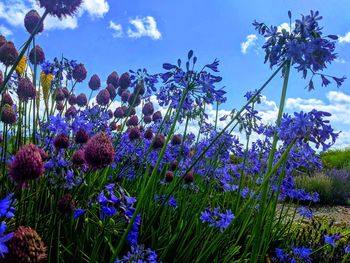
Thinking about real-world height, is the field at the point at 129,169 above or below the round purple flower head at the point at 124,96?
below

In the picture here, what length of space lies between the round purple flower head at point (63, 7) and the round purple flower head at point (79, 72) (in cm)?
211

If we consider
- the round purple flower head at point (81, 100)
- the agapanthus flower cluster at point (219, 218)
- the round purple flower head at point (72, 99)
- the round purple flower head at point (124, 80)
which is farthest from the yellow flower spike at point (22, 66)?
the agapanthus flower cluster at point (219, 218)

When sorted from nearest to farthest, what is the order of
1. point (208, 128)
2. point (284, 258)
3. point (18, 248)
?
point (18, 248), point (284, 258), point (208, 128)

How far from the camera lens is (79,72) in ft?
14.0

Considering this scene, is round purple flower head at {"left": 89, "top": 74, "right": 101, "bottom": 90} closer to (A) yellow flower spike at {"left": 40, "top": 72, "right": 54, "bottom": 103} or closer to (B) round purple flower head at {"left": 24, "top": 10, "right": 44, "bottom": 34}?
(A) yellow flower spike at {"left": 40, "top": 72, "right": 54, "bottom": 103}

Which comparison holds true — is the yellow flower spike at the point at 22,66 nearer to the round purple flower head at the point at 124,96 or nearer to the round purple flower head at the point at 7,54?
the round purple flower head at the point at 7,54

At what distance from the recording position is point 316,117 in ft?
7.06

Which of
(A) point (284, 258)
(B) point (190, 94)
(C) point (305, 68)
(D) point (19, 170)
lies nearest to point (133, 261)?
(D) point (19, 170)

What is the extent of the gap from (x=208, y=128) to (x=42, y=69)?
207 cm

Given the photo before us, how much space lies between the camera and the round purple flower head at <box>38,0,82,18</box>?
1934 millimetres

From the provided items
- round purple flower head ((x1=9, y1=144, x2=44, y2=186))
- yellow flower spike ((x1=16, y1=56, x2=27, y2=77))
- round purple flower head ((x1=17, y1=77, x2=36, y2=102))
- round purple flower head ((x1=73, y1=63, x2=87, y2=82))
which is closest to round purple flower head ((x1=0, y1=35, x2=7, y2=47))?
yellow flower spike ((x1=16, y1=56, x2=27, y2=77))

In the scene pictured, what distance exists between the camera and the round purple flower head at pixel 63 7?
1934 millimetres

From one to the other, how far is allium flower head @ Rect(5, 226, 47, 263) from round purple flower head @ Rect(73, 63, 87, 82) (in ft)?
10.3

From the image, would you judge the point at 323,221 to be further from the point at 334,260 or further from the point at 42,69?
the point at 42,69
